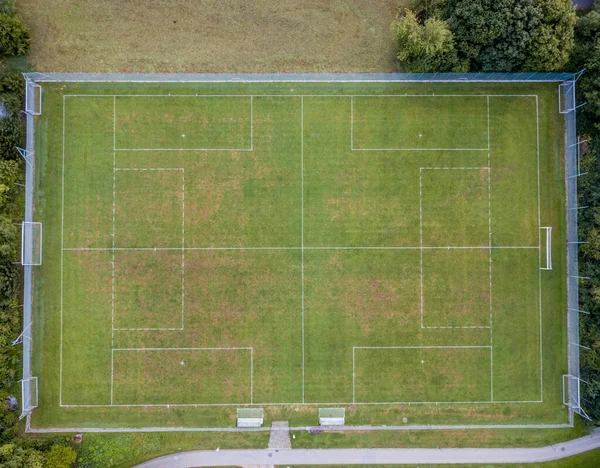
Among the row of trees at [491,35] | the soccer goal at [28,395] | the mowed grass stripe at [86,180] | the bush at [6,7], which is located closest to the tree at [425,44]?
the row of trees at [491,35]

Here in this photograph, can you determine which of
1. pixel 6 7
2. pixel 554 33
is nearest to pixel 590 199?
pixel 554 33

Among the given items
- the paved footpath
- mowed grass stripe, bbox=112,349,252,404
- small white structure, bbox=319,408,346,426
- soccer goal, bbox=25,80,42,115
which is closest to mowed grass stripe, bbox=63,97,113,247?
soccer goal, bbox=25,80,42,115

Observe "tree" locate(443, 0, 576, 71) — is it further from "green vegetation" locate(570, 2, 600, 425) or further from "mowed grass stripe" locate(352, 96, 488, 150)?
"mowed grass stripe" locate(352, 96, 488, 150)

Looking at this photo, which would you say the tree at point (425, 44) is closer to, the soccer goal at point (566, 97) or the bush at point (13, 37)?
the soccer goal at point (566, 97)

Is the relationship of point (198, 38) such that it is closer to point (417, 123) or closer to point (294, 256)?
point (417, 123)

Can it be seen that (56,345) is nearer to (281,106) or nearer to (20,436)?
(20,436)
